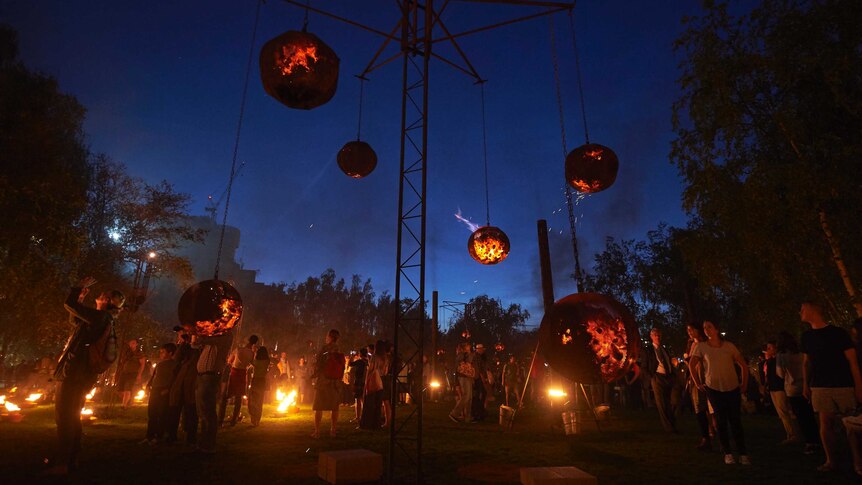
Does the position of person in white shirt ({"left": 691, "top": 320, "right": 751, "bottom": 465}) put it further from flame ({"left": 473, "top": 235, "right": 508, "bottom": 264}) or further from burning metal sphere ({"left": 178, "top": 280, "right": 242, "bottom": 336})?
burning metal sphere ({"left": 178, "top": 280, "right": 242, "bottom": 336})

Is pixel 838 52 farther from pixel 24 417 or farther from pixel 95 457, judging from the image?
pixel 24 417

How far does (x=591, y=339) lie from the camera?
3736mm

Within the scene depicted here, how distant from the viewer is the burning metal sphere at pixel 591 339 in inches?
147

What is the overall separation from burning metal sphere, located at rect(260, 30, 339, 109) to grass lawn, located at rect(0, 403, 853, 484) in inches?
177

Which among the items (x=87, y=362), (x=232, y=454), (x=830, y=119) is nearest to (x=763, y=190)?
(x=830, y=119)

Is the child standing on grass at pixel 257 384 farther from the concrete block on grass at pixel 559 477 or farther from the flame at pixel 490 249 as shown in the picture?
the concrete block on grass at pixel 559 477

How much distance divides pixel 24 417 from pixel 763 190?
734 inches

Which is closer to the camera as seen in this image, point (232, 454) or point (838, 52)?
point (232, 454)

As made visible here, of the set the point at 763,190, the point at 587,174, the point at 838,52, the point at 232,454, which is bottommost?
the point at 232,454

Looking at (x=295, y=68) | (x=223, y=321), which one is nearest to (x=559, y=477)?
(x=223, y=321)

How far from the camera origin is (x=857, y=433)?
221 inches

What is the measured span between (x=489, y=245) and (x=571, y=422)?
4642mm

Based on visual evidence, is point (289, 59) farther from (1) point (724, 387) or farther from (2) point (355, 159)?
(1) point (724, 387)

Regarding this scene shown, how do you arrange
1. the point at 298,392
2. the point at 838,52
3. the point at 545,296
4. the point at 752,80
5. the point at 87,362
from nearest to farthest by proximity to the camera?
the point at 87,362 < the point at 838,52 < the point at 752,80 < the point at 298,392 < the point at 545,296
